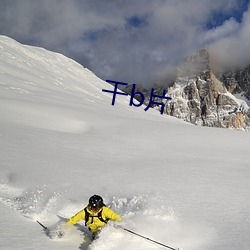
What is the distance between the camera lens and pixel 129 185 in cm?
765

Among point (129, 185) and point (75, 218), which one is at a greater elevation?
point (129, 185)

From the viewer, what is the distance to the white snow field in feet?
17.0

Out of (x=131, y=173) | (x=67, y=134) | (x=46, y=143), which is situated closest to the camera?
(x=131, y=173)

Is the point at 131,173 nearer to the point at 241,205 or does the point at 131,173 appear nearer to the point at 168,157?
the point at 168,157

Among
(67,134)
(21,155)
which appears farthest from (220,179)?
(67,134)

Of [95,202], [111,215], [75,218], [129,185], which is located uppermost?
[129,185]

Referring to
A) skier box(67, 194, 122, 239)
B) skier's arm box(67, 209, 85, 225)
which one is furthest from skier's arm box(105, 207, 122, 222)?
skier's arm box(67, 209, 85, 225)

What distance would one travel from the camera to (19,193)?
7320 millimetres

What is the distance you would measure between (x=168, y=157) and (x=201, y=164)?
52.9 inches

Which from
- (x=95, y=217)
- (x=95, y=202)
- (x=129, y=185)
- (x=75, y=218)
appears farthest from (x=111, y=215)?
(x=129, y=185)

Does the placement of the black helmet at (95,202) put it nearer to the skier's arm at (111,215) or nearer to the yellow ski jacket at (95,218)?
the yellow ski jacket at (95,218)

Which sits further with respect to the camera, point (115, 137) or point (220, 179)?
point (115, 137)

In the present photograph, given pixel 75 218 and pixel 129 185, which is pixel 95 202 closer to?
pixel 75 218

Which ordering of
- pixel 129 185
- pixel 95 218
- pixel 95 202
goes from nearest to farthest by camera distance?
pixel 95 202, pixel 95 218, pixel 129 185
